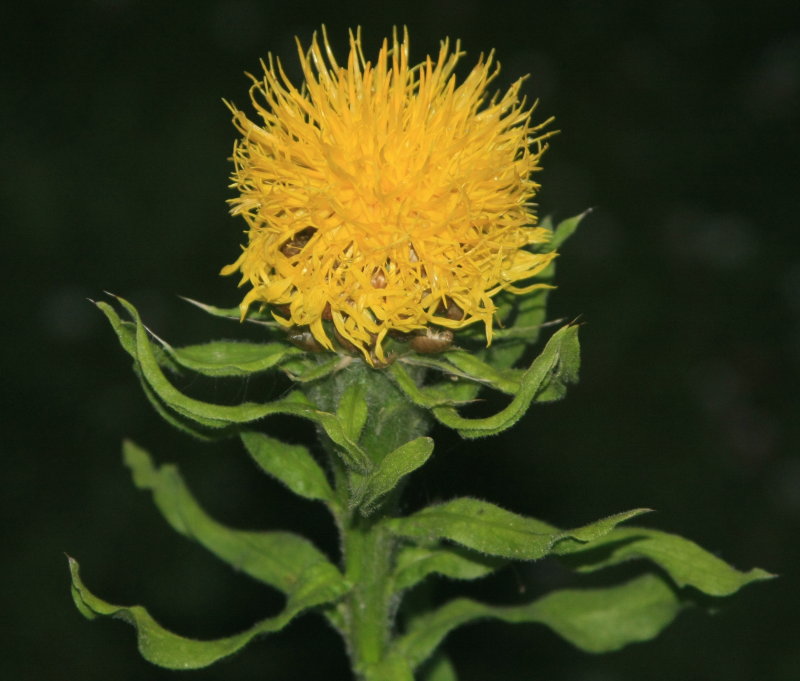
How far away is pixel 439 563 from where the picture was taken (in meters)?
3.37

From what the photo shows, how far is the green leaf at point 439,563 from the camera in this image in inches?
130

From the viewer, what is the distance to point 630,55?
9.97 m

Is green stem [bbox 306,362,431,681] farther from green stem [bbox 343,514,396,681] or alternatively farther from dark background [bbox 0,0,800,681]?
dark background [bbox 0,0,800,681]

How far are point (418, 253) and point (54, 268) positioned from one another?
6.30 metres

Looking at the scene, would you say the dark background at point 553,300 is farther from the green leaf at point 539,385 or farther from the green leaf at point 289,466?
the green leaf at point 539,385

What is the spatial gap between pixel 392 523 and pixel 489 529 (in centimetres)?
38

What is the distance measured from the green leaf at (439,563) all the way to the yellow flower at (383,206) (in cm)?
80

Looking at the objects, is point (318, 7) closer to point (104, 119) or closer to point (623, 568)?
point (104, 119)

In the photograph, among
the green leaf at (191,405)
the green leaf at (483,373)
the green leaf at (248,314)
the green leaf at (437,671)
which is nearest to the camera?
the green leaf at (191,405)

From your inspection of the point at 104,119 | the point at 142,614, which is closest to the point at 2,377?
the point at 104,119

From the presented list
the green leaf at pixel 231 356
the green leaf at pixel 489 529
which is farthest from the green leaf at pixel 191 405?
the green leaf at pixel 489 529

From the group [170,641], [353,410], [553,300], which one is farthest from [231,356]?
[553,300]

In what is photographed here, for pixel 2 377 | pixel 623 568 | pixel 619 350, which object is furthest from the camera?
pixel 619 350

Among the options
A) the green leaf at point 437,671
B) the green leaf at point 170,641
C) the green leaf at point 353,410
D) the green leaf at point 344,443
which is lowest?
the green leaf at point 170,641
